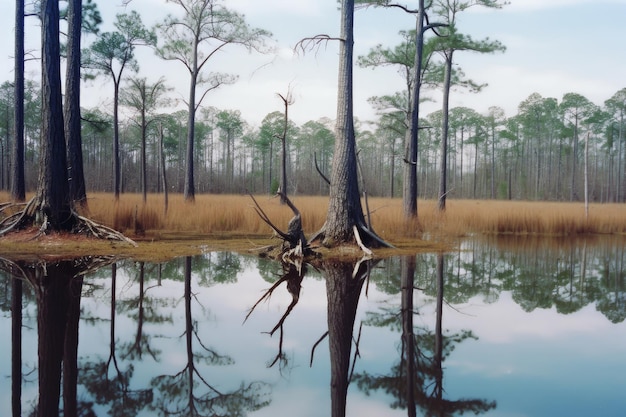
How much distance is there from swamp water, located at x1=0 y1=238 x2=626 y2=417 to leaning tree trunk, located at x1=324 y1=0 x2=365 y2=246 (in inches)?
79.8

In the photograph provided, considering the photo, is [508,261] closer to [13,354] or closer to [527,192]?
[13,354]

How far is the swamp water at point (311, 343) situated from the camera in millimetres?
2467

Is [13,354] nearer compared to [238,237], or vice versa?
[13,354]

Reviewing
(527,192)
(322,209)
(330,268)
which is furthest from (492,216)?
(527,192)

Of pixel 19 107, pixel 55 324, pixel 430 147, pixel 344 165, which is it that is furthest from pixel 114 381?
pixel 430 147

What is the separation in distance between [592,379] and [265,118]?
1605 inches

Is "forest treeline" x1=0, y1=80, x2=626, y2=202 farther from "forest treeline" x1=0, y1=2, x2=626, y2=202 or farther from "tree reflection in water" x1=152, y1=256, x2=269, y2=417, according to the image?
"tree reflection in water" x1=152, y1=256, x2=269, y2=417

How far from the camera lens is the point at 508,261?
813 centimetres

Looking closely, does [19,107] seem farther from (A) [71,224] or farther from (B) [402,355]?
(B) [402,355]

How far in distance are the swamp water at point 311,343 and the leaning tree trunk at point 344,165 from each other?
79.8 inches

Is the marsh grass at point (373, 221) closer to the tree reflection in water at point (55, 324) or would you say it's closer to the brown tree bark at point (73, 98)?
the brown tree bark at point (73, 98)

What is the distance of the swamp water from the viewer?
2467 mm

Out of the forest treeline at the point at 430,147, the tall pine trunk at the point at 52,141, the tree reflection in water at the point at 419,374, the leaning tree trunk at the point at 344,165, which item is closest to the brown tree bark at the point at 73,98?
the tall pine trunk at the point at 52,141

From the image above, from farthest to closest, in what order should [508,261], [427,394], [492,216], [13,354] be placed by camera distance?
[492,216], [508,261], [13,354], [427,394]
